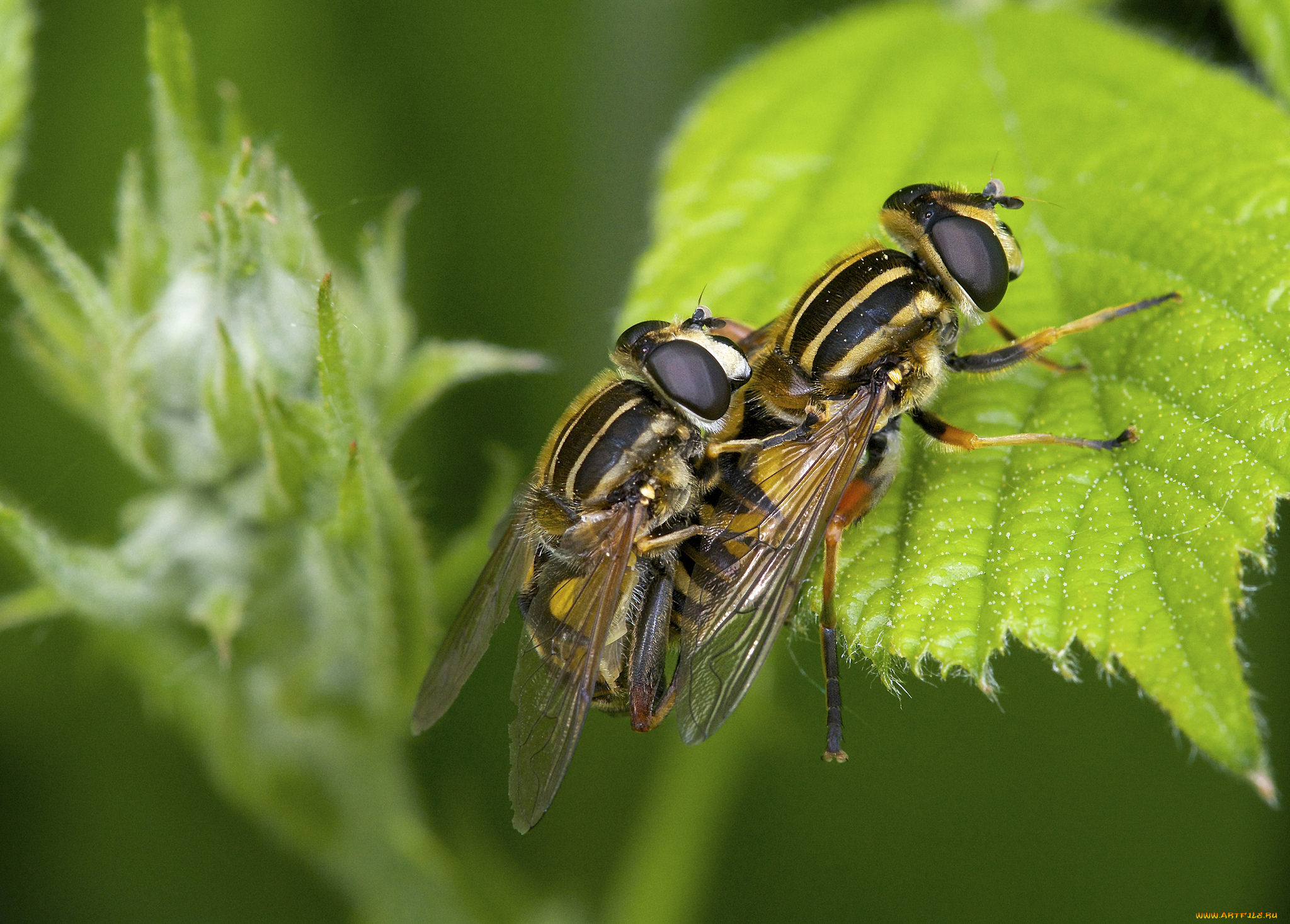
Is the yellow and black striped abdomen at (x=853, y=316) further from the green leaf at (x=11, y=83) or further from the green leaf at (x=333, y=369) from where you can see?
the green leaf at (x=11, y=83)

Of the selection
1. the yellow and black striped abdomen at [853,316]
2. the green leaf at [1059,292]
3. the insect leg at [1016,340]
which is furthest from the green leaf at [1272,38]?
the yellow and black striped abdomen at [853,316]

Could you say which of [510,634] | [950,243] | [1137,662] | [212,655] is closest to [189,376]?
[212,655]

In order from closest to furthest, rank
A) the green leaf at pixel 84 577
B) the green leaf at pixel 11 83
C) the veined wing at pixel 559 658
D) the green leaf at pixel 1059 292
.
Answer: the green leaf at pixel 1059 292, the veined wing at pixel 559 658, the green leaf at pixel 84 577, the green leaf at pixel 11 83

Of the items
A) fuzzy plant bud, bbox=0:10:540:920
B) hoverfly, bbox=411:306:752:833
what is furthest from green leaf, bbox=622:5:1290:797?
fuzzy plant bud, bbox=0:10:540:920

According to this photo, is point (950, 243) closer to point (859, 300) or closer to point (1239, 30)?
point (859, 300)

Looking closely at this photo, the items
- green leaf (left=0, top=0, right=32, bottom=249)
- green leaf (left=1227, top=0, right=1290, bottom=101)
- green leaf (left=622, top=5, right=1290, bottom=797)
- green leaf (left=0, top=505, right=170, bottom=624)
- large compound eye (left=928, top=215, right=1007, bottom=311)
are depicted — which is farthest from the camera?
green leaf (left=0, top=0, right=32, bottom=249)

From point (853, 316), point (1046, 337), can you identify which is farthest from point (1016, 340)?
point (853, 316)

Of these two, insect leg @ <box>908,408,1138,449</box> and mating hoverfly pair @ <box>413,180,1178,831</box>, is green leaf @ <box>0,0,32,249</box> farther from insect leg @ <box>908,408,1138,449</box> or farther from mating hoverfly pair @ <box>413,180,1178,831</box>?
insect leg @ <box>908,408,1138,449</box>

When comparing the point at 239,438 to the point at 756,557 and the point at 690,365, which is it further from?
the point at 756,557
